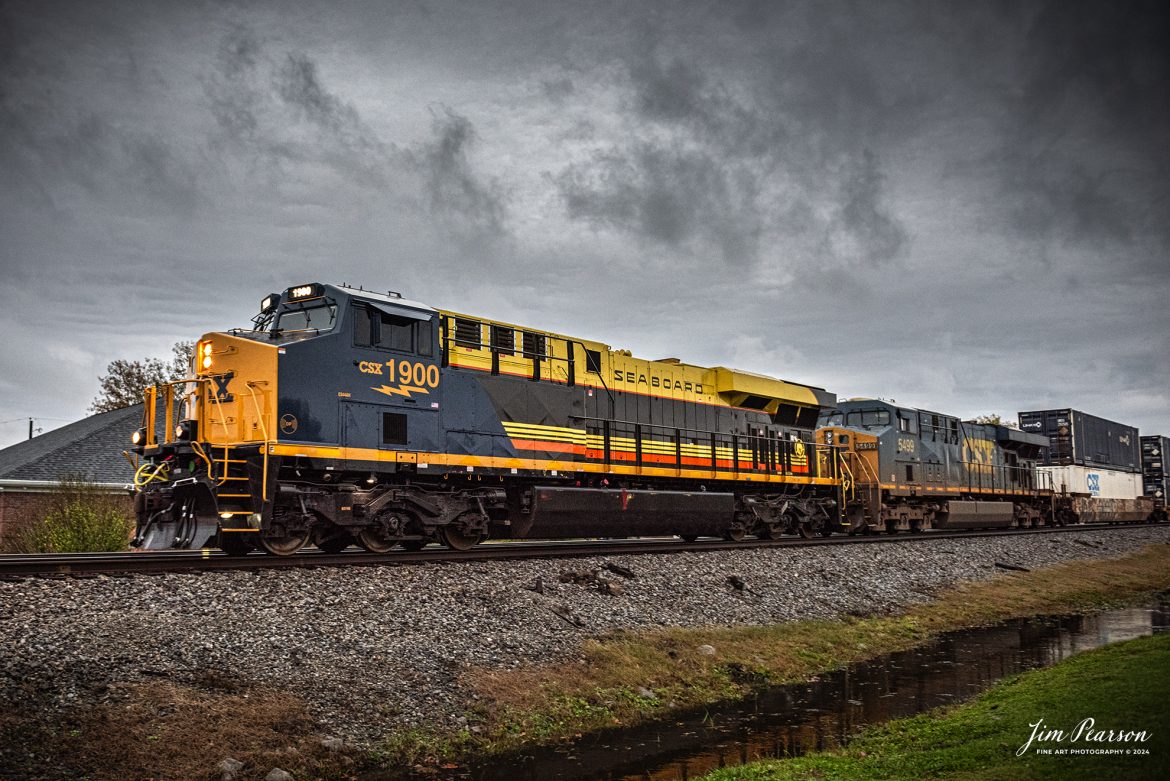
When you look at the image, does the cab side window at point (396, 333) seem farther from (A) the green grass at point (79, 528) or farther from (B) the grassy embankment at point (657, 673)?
(A) the green grass at point (79, 528)

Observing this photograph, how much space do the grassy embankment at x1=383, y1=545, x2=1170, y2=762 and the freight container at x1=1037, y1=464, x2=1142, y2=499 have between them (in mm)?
21283

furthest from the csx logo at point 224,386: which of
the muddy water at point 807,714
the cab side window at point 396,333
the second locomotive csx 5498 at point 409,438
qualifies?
the muddy water at point 807,714

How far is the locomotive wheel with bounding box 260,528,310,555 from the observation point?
1144 centimetres

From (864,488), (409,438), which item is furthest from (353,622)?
(864,488)

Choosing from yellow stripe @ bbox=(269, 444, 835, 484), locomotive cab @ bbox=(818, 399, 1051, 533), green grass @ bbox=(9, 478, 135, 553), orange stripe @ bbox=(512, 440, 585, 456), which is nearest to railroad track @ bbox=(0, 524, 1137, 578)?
yellow stripe @ bbox=(269, 444, 835, 484)

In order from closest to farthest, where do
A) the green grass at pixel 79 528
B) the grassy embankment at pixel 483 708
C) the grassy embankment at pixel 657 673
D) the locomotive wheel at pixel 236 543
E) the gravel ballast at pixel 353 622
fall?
1. the grassy embankment at pixel 483 708
2. the gravel ballast at pixel 353 622
3. the grassy embankment at pixel 657 673
4. the locomotive wheel at pixel 236 543
5. the green grass at pixel 79 528

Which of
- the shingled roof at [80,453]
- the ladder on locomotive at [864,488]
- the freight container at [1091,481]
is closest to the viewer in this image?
the ladder on locomotive at [864,488]

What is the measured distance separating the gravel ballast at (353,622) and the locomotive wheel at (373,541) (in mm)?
1560

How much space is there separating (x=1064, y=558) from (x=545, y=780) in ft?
70.7

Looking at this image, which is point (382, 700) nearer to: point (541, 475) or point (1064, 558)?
point (541, 475)

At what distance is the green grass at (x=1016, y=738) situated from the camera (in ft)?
19.9

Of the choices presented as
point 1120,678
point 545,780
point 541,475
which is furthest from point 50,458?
point 1120,678

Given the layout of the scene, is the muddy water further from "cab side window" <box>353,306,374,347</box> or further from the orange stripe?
"cab side window" <box>353,306,374,347</box>

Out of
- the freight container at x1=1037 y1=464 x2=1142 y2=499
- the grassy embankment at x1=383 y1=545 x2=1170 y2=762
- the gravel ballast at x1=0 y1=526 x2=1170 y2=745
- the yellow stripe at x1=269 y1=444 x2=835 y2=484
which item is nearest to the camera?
the gravel ballast at x1=0 y1=526 x2=1170 y2=745
